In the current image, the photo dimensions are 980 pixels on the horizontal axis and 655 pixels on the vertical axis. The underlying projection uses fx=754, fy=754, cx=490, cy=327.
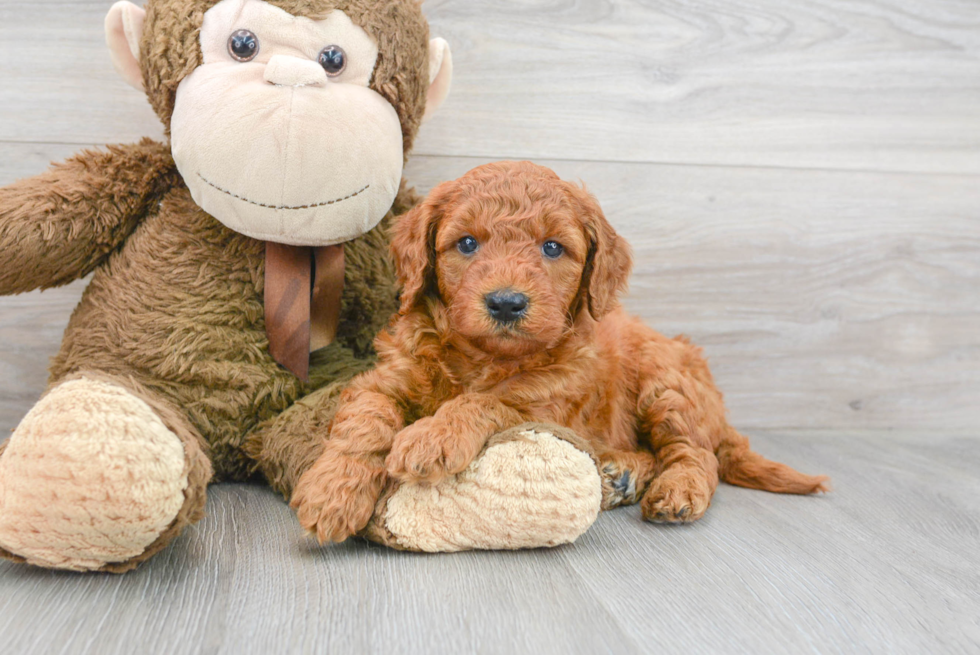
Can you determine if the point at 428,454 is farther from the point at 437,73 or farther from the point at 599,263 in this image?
the point at 437,73

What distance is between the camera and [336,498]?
1.21 metres

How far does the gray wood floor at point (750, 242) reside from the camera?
1.28 m

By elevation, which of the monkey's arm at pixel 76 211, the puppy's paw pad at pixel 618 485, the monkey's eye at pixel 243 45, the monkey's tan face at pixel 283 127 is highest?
the monkey's eye at pixel 243 45

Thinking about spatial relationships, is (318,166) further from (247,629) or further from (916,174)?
(916,174)

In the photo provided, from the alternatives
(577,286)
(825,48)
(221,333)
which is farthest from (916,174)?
(221,333)

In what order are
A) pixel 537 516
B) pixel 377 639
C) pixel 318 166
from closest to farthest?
pixel 377 639, pixel 537 516, pixel 318 166

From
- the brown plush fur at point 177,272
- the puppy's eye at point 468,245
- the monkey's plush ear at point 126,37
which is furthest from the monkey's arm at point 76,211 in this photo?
the puppy's eye at point 468,245

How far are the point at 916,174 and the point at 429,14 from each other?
1542 millimetres

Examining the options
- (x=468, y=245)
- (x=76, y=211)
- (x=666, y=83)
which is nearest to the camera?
(x=468, y=245)

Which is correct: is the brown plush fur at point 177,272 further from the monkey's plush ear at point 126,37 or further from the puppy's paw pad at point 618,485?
the puppy's paw pad at point 618,485

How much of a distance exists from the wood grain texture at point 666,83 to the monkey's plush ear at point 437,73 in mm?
270

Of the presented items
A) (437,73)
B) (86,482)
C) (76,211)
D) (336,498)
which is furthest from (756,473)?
(76,211)

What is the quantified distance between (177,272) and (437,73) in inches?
28.5

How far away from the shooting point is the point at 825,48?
7.22 ft
